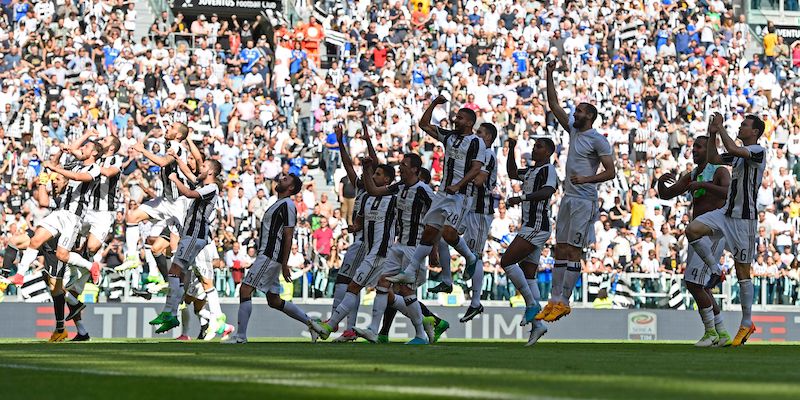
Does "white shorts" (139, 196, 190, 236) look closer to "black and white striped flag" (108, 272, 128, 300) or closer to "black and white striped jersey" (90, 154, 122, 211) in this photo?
"black and white striped jersey" (90, 154, 122, 211)

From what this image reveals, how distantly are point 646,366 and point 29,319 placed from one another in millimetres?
14432

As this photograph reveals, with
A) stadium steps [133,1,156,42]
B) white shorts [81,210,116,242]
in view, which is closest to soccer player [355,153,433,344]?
white shorts [81,210,116,242]

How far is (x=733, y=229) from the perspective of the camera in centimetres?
1659

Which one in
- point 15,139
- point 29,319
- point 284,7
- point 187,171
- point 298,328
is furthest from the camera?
point 284,7

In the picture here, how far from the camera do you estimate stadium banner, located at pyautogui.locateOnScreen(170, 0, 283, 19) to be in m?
35.8

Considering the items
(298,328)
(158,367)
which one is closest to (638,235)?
(298,328)

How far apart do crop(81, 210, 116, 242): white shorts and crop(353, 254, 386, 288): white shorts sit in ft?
12.2

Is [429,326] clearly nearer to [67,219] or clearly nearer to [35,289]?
[67,219]

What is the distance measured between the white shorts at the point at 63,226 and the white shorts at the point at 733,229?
7.76 metres

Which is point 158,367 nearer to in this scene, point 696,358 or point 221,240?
point 696,358

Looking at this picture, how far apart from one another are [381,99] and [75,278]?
44.2 ft

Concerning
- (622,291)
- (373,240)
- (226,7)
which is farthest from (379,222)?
(226,7)

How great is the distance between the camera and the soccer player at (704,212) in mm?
16781

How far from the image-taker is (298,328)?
2531cm
